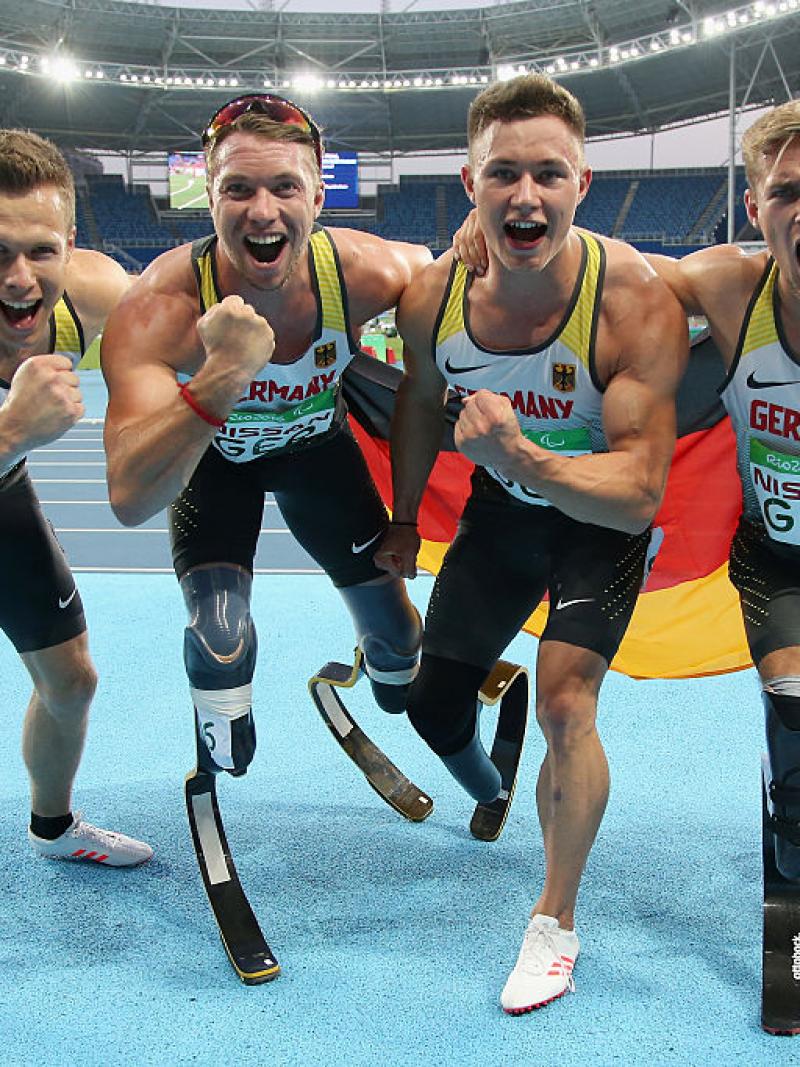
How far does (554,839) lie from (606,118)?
3633 cm

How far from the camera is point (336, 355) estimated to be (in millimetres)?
3352

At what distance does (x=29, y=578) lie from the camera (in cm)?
344

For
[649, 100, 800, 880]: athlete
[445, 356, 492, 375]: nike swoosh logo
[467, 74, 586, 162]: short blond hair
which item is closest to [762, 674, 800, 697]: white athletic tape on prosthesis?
[649, 100, 800, 880]: athlete

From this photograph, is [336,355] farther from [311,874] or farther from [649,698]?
[649,698]

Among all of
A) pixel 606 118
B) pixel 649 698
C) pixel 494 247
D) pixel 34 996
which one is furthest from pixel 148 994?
pixel 606 118

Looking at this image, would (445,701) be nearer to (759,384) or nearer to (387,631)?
(387,631)

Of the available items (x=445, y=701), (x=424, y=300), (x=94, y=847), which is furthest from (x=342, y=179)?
(x=445, y=701)

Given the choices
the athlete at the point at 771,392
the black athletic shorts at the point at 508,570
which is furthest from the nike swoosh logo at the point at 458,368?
the athlete at the point at 771,392

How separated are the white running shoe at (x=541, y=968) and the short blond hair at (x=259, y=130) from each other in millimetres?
2479

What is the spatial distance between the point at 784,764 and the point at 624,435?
40.9 inches

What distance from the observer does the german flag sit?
427 cm

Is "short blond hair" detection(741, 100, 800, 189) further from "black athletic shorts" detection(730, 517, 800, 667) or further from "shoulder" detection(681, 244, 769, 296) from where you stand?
"black athletic shorts" detection(730, 517, 800, 667)

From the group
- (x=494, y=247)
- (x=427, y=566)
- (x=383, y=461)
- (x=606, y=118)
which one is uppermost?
(x=606, y=118)

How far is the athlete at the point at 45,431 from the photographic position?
2.70 meters
